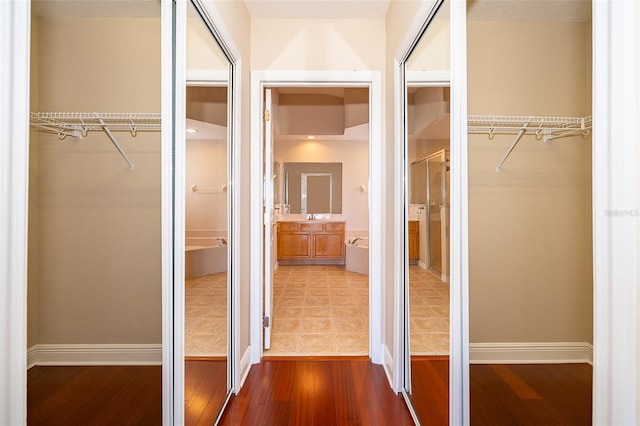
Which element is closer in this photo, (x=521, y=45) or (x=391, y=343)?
(x=521, y=45)

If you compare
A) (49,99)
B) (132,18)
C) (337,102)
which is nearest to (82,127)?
(49,99)

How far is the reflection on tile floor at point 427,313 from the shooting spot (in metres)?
1.31

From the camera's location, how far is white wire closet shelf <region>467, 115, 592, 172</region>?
603mm

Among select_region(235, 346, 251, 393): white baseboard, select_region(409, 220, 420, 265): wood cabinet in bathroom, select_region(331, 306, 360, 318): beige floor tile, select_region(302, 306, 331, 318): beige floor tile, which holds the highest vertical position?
select_region(409, 220, 420, 265): wood cabinet in bathroom

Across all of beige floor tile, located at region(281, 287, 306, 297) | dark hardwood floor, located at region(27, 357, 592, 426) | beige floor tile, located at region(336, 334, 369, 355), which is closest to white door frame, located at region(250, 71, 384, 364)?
beige floor tile, located at region(336, 334, 369, 355)

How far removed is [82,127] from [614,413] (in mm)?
1219

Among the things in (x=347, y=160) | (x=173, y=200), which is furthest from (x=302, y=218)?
(x=173, y=200)

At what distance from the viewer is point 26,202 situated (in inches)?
23.7

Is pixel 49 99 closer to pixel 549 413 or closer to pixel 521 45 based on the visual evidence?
pixel 521 45

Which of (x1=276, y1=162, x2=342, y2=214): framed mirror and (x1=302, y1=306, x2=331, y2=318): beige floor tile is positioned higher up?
(x1=276, y1=162, x2=342, y2=214): framed mirror

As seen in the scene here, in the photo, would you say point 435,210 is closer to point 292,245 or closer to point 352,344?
point 352,344

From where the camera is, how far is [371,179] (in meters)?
2.24

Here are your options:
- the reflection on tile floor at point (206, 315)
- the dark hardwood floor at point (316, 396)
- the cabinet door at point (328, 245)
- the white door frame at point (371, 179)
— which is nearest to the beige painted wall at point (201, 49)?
the white door frame at point (371, 179)

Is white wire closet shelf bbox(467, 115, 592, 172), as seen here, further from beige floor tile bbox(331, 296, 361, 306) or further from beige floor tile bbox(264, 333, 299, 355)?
beige floor tile bbox(331, 296, 361, 306)
